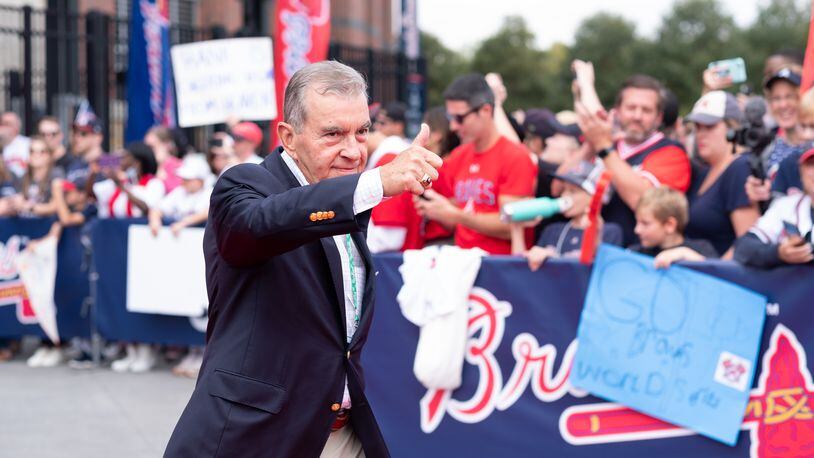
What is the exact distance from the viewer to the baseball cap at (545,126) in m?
7.77

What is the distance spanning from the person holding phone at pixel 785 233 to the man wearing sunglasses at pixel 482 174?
1.55 meters

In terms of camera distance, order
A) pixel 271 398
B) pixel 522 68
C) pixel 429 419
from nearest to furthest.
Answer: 1. pixel 271 398
2. pixel 429 419
3. pixel 522 68

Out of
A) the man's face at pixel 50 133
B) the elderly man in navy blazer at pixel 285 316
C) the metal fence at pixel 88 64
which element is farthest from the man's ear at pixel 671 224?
the man's face at pixel 50 133

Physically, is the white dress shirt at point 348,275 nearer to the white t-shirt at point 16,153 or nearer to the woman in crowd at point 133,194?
the woman in crowd at point 133,194

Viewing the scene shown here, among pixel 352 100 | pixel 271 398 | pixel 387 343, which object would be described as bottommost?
pixel 387 343

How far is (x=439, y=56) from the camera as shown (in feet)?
185

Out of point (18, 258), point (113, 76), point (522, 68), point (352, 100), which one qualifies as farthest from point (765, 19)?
point (352, 100)

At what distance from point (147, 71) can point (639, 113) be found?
814 cm

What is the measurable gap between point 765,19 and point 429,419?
5931 cm

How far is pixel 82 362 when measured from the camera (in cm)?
938

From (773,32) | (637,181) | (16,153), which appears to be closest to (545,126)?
(637,181)

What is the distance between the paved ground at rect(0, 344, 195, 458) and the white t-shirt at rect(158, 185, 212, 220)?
136cm

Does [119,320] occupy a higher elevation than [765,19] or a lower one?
lower

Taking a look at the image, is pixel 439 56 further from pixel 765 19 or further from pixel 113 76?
pixel 113 76
